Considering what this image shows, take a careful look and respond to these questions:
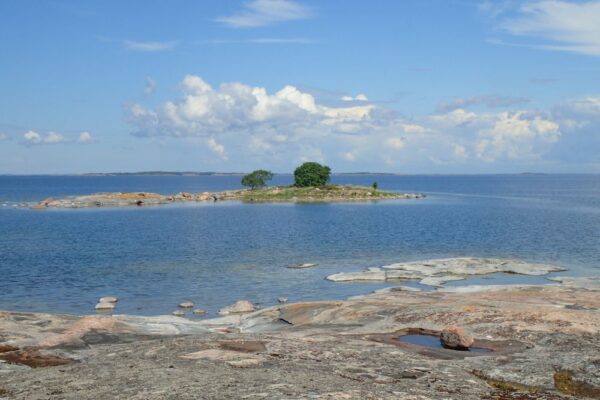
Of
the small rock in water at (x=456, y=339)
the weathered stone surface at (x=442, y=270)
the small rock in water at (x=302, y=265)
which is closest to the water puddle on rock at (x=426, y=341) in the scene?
the small rock in water at (x=456, y=339)

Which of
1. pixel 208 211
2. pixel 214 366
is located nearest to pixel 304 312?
pixel 214 366

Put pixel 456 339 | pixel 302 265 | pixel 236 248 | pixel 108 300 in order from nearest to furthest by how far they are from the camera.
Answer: pixel 456 339
pixel 108 300
pixel 302 265
pixel 236 248

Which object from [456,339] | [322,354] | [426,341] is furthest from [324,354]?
[426,341]

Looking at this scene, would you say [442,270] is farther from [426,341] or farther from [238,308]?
[426,341]

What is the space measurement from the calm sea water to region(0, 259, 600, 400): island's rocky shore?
13.9 m

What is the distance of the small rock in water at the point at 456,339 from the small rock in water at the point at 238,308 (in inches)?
826

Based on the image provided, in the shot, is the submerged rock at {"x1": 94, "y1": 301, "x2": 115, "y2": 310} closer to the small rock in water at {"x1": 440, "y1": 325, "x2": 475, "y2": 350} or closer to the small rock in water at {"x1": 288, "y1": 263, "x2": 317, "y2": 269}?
the small rock in water at {"x1": 288, "y1": 263, "x2": 317, "y2": 269}

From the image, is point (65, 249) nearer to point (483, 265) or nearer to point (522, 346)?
point (483, 265)

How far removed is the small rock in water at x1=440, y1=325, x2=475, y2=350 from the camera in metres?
31.9

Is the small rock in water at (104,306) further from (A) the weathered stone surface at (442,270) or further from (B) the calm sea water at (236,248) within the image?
(A) the weathered stone surface at (442,270)

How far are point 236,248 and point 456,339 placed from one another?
62491 millimetres

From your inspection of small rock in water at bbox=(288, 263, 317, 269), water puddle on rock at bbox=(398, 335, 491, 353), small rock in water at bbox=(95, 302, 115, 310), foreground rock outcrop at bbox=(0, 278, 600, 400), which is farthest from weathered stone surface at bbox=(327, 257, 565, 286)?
water puddle on rock at bbox=(398, 335, 491, 353)

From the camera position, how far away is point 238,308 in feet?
163

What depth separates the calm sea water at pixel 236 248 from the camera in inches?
2333
